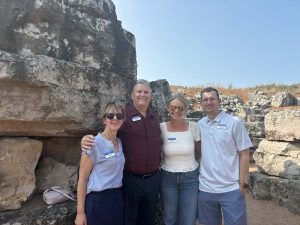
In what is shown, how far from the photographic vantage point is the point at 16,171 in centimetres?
331

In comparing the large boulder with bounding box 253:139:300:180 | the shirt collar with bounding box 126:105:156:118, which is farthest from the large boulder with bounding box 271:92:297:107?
the shirt collar with bounding box 126:105:156:118

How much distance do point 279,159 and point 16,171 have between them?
A: 5846 mm

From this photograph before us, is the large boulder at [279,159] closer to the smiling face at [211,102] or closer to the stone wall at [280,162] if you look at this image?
the stone wall at [280,162]

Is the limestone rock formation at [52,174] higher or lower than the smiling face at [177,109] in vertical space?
lower

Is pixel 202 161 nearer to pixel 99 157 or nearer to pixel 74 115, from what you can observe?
pixel 99 157

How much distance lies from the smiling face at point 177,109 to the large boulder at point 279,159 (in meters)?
4.34

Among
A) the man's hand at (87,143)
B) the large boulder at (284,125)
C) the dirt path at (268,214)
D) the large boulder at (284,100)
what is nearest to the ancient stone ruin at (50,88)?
the man's hand at (87,143)

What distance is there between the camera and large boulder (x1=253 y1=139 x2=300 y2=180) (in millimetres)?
6969

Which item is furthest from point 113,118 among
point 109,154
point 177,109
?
point 177,109

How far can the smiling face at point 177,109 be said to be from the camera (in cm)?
367

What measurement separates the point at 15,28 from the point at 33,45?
0.24m

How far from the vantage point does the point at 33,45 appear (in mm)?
3406

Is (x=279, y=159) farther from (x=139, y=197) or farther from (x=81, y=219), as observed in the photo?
(x=81, y=219)

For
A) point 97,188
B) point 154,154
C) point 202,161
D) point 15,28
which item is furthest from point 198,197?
point 15,28
